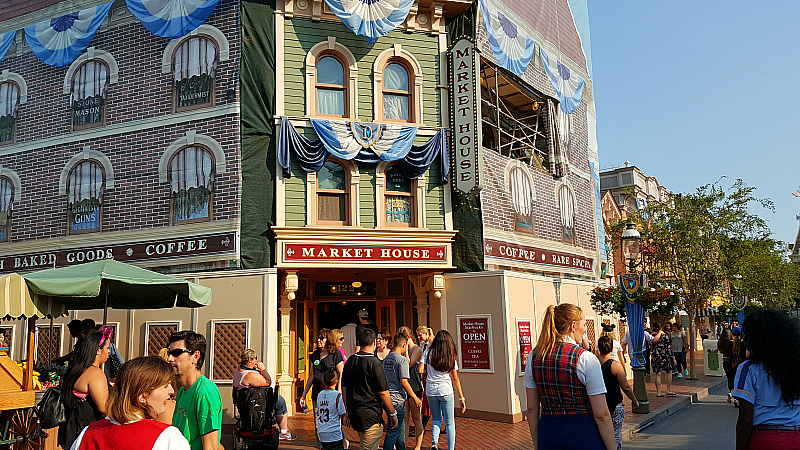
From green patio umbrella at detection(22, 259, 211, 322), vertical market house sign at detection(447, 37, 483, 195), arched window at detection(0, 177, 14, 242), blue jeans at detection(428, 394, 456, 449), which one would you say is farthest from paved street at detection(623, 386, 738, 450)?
arched window at detection(0, 177, 14, 242)

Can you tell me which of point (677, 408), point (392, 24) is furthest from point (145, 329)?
point (677, 408)

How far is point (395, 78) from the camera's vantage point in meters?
14.8

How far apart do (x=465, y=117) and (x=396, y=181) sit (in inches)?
88.1

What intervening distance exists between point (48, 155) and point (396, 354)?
11.6m

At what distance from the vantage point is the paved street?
32.7 feet

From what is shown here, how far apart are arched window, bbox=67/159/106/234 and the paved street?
1249 centimetres

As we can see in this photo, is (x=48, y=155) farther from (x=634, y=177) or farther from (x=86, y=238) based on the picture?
(x=634, y=177)

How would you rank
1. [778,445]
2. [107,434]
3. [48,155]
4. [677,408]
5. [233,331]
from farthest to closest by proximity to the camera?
[48,155] → [677,408] → [233,331] → [778,445] → [107,434]

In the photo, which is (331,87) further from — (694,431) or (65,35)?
(694,431)

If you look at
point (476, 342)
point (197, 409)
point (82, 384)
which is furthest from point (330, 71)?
point (197, 409)

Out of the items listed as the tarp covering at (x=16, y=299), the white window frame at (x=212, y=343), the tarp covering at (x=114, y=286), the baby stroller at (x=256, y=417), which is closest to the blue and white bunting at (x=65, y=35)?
the tarp covering at (x=114, y=286)

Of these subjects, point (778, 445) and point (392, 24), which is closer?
point (778, 445)

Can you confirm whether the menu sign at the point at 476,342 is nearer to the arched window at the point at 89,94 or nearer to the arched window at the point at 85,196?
the arched window at the point at 85,196

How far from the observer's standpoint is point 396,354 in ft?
27.0
